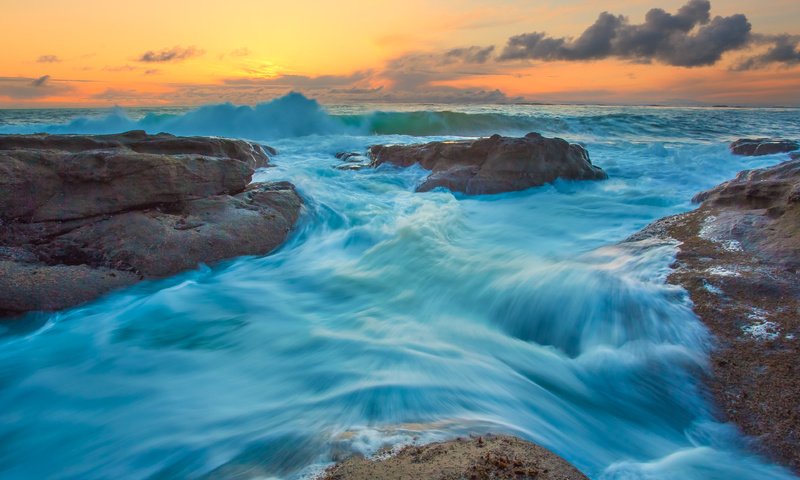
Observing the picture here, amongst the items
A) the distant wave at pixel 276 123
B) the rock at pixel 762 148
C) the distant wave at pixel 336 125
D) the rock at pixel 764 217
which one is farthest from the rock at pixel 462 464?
the distant wave at pixel 276 123

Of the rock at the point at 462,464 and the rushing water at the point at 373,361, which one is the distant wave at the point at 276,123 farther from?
the rock at the point at 462,464

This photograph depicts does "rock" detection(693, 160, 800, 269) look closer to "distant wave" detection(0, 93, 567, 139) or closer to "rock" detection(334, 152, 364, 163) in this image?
"rock" detection(334, 152, 364, 163)

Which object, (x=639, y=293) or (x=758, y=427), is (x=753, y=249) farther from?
(x=758, y=427)

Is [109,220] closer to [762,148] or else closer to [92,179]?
[92,179]

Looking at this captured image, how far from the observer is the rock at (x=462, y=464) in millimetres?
1820

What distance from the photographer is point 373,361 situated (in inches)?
140

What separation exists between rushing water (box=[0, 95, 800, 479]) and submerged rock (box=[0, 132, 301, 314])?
21 cm

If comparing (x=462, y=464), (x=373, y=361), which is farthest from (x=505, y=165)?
(x=462, y=464)

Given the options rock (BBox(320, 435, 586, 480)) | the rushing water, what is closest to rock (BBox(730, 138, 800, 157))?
the rushing water

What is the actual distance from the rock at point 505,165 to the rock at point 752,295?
12.7ft

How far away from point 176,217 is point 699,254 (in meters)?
5.33

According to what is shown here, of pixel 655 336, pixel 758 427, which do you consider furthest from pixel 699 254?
pixel 758 427

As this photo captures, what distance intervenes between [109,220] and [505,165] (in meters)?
6.90

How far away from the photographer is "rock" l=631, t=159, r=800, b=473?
2.61 metres
